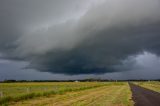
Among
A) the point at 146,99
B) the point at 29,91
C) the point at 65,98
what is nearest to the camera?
the point at 146,99

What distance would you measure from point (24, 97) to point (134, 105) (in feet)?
50.1

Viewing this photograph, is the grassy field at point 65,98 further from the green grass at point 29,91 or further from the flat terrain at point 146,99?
the flat terrain at point 146,99

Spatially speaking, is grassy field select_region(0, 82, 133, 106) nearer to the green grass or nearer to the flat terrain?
the green grass

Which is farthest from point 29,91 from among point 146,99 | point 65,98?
point 146,99

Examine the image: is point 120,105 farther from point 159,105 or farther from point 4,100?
point 4,100

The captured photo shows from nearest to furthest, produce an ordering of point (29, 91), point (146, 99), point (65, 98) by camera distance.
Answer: point (146, 99) < point (65, 98) < point (29, 91)

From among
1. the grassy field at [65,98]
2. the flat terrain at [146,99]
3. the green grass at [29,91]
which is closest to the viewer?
the flat terrain at [146,99]

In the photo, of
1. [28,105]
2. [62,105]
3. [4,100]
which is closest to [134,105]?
[62,105]

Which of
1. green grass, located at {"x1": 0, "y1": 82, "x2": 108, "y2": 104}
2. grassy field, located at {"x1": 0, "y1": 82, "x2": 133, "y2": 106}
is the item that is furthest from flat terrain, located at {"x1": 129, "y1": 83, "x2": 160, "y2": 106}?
green grass, located at {"x1": 0, "y1": 82, "x2": 108, "y2": 104}

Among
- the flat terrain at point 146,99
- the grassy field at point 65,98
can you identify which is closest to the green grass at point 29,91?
the grassy field at point 65,98

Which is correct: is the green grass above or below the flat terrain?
above

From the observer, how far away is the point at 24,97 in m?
33.7

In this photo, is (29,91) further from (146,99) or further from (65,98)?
(146,99)

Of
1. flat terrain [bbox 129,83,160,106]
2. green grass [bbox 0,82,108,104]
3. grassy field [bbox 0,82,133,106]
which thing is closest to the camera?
flat terrain [bbox 129,83,160,106]
